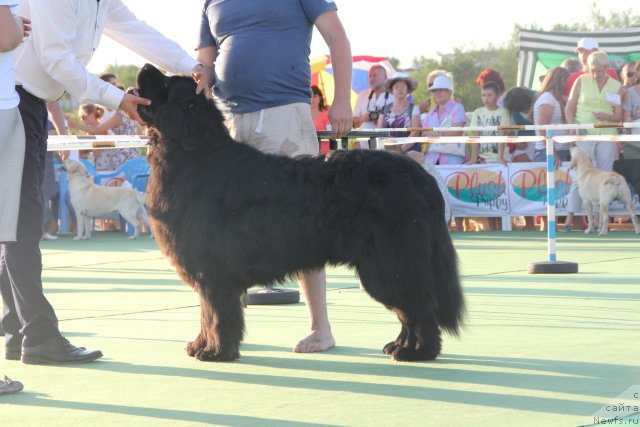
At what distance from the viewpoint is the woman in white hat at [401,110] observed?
43.0ft

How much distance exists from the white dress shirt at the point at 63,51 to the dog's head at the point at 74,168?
927 cm

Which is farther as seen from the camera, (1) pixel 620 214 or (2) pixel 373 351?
(1) pixel 620 214

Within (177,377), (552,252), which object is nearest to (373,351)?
(177,377)

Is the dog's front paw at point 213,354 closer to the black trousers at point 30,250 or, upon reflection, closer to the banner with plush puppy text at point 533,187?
the black trousers at point 30,250

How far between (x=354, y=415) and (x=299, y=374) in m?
0.86

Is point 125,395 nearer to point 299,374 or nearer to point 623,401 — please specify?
point 299,374

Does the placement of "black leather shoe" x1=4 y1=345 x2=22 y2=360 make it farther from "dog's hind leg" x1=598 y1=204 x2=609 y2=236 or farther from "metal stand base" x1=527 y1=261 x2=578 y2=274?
"dog's hind leg" x1=598 y1=204 x2=609 y2=236

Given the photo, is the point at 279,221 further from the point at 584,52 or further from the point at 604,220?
the point at 584,52

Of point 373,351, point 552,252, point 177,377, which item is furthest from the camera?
point 552,252

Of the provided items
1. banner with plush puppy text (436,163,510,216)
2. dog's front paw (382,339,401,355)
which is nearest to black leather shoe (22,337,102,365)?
dog's front paw (382,339,401,355)

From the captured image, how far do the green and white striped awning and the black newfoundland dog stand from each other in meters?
13.5

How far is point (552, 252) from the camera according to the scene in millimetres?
8414

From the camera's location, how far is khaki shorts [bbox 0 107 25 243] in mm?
3975

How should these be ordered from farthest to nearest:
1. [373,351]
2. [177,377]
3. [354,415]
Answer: [373,351] < [177,377] < [354,415]
